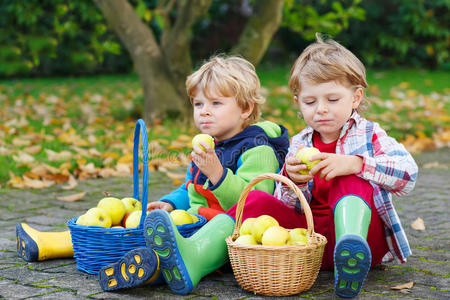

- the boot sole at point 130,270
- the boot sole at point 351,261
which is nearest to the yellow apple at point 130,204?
the boot sole at point 130,270

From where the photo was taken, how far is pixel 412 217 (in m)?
3.84

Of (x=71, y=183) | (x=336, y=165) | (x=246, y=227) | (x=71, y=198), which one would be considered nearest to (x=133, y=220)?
(x=246, y=227)

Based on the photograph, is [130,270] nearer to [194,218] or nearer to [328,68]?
[194,218]

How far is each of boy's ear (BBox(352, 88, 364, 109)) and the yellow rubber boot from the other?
1.50 metres

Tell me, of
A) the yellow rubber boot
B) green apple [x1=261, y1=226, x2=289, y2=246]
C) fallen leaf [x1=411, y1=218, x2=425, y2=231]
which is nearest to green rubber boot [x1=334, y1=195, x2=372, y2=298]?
green apple [x1=261, y1=226, x2=289, y2=246]

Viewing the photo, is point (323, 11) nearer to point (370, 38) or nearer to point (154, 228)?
point (370, 38)

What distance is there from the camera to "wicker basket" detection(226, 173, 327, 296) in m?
2.32

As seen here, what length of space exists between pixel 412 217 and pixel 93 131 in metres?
4.04

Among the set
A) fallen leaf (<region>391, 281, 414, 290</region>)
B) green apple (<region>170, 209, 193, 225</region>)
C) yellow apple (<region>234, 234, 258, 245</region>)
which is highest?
yellow apple (<region>234, 234, 258, 245</region>)

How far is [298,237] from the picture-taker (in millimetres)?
2430

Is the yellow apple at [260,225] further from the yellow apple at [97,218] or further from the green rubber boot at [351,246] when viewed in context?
the yellow apple at [97,218]

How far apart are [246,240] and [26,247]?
43.6 inches

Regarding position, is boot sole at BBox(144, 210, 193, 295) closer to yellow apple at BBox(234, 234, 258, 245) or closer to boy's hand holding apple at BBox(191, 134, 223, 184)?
yellow apple at BBox(234, 234, 258, 245)

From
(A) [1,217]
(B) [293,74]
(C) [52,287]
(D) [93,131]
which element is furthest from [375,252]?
(D) [93,131]
